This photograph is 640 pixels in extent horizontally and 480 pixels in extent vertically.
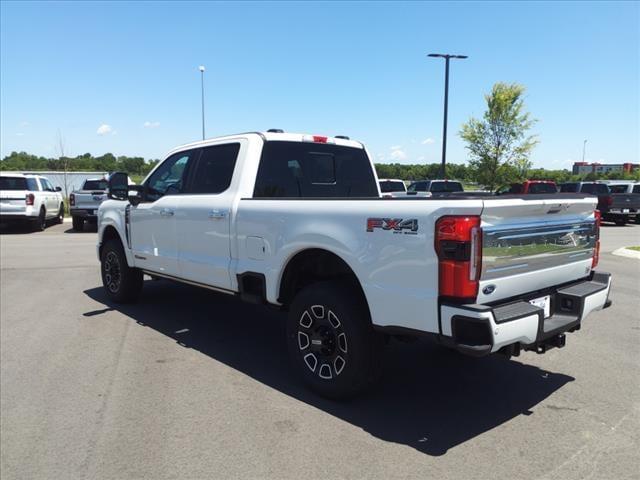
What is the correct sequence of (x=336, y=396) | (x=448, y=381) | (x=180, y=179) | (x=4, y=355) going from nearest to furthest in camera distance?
(x=336, y=396) → (x=448, y=381) → (x=4, y=355) → (x=180, y=179)

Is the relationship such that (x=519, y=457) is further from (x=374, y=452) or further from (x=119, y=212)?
(x=119, y=212)

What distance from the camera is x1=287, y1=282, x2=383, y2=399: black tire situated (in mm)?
3566

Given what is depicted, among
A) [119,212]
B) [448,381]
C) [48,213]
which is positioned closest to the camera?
[448,381]

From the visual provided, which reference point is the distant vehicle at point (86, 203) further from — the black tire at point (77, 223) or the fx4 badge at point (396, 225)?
the fx4 badge at point (396, 225)

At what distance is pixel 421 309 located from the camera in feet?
10.2

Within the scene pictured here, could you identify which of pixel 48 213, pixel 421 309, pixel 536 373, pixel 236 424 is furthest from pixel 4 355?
pixel 48 213

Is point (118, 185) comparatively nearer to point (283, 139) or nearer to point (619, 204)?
point (283, 139)

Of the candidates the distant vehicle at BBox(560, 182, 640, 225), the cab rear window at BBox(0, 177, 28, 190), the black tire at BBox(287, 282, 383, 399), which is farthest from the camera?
the distant vehicle at BBox(560, 182, 640, 225)

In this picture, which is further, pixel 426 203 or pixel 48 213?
pixel 48 213

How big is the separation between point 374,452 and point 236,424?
3.22 ft

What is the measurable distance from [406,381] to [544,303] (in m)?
1.35

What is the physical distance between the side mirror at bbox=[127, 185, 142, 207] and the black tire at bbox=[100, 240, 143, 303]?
0.79 meters

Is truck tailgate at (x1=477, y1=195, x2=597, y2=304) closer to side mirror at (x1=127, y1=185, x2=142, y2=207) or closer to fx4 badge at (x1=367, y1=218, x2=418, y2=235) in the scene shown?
fx4 badge at (x1=367, y1=218, x2=418, y2=235)

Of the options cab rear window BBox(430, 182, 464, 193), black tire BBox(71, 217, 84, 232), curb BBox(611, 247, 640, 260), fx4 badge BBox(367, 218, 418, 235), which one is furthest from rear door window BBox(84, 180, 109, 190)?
fx4 badge BBox(367, 218, 418, 235)
